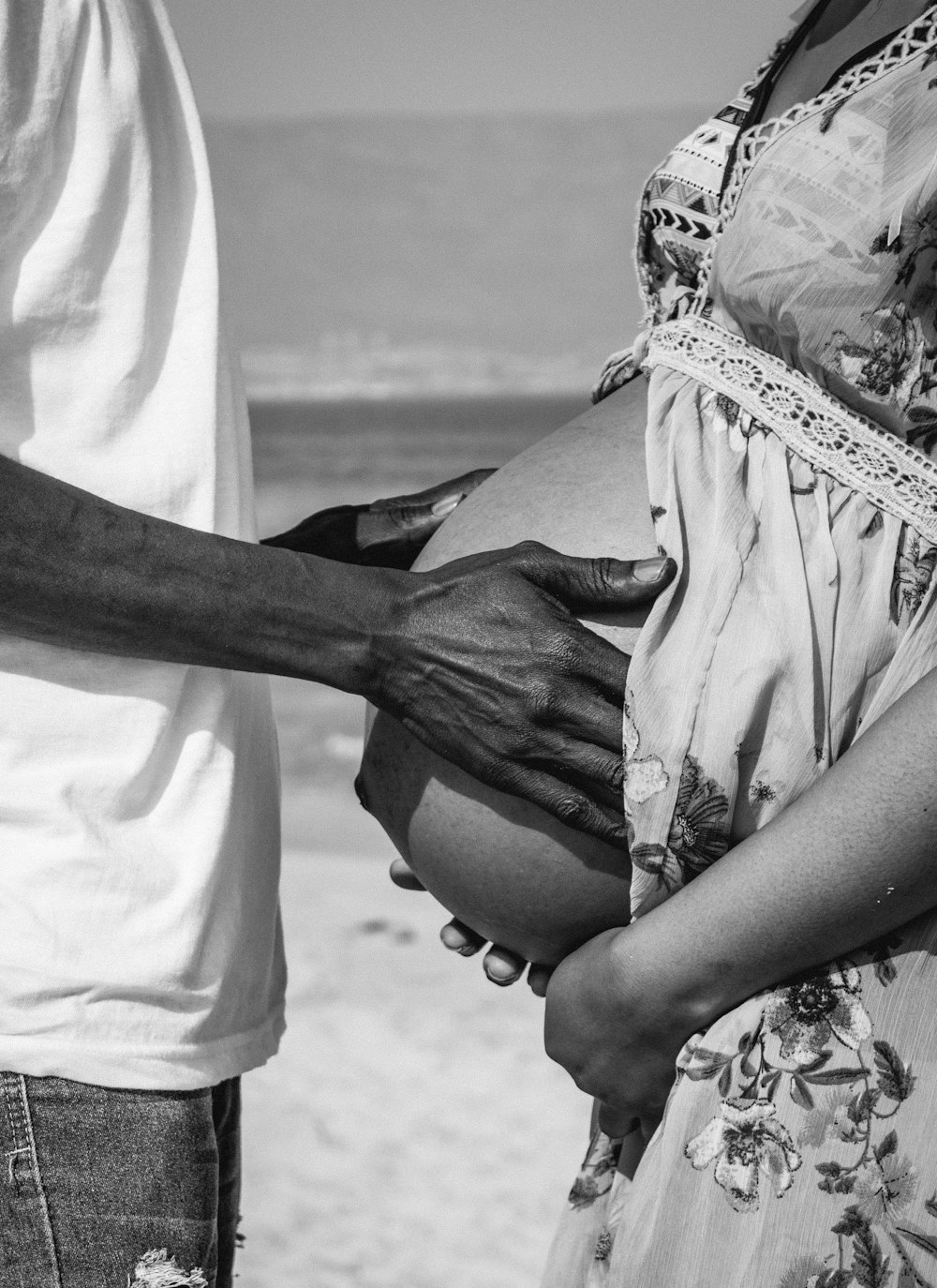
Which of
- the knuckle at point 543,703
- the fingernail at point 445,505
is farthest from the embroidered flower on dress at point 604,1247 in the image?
the fingernail at point 445,505

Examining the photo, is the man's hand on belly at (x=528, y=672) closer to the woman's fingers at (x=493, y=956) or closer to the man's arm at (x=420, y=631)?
the man's arm at (x=420, y=631)

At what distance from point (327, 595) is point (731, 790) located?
0.41 meters

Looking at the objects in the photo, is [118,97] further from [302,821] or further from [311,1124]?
[302,821]

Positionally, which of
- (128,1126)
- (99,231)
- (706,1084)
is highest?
(99,231)

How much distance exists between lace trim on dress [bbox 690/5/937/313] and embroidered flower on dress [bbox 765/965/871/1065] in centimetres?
68

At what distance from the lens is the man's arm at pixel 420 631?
1.06 metres

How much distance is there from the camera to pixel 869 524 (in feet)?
3.63

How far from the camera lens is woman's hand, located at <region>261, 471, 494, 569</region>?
5.16 ft

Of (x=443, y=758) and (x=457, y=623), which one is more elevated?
(x=457, y=623)

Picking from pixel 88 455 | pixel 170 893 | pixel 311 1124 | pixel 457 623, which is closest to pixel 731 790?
pixel 457 623

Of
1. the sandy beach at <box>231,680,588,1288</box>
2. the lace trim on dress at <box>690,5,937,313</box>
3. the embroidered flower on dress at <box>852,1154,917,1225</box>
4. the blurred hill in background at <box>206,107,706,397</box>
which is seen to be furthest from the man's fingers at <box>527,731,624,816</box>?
the blurred hill in background at <box>206,107,706,397</box>

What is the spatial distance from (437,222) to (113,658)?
168m

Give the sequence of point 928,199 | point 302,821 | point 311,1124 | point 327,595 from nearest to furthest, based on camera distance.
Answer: point 928,199 → point 327,595 → point 311,1124 → point 302,821

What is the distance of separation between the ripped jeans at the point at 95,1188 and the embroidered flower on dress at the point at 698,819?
1.68 feet
